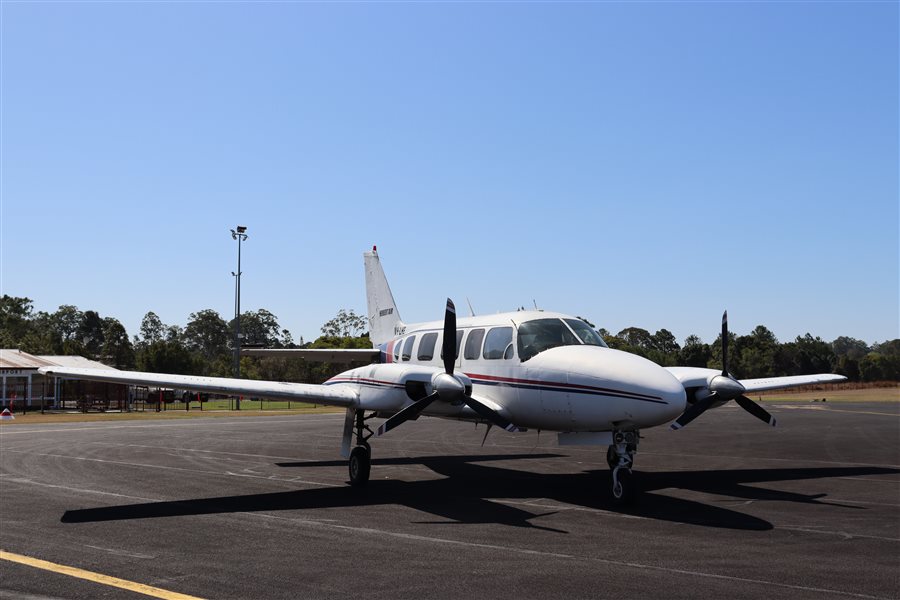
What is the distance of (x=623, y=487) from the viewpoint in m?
13.7

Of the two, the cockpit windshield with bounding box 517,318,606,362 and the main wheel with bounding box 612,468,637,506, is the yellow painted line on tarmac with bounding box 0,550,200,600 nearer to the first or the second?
the main wheel with bounding box 612,468,637,506

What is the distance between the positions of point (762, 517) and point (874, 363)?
16044 cm

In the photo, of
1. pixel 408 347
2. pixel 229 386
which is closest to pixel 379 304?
pixel 408 347

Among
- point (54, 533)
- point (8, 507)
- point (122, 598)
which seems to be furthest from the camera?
point (8, 507)

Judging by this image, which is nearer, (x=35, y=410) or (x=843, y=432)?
(x=843, y=432)

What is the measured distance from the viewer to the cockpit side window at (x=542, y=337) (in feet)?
50.7

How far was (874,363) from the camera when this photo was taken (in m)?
153

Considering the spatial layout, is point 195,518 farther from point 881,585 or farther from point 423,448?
point 423,448

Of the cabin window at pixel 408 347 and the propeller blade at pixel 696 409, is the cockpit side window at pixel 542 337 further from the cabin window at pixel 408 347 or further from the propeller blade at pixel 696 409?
the cabin window at pixel 408 347

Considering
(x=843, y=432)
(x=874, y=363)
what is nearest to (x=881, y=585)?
(x=843, y=432)

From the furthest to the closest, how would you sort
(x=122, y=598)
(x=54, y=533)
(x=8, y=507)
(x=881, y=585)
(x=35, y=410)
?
(x=35, y=410) < (x=8, y=507) < (x=54, y=533) < (x=881, y=585) < (x=122, y=598)

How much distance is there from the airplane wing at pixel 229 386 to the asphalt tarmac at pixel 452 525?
6.35 feet

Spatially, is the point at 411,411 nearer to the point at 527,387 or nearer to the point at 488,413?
the point at 488,413

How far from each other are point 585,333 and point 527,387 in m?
1.65
